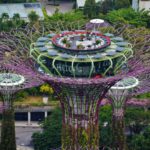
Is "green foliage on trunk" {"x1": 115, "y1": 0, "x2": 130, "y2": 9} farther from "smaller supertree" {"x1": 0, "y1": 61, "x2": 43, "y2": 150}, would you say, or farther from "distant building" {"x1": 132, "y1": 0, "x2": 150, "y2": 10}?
"smaller supertree" {"x1": 0, "y1": 61, "x2": 43, "y2": 150}

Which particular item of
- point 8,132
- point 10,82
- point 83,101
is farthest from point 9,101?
point 83,101

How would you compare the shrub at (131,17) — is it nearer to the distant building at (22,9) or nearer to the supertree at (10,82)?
the distant building at (22,9)

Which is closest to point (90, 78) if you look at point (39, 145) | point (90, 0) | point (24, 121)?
point (39, 145)

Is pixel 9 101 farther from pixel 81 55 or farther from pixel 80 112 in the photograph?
pixel 81 55

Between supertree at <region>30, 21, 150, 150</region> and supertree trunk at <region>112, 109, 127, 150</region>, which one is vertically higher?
supertree at <region>30, 21, 150, 150</region>

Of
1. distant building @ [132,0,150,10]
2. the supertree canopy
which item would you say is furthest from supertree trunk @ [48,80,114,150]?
distant building @ [132,0,150,10]

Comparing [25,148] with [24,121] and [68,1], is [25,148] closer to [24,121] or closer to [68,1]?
[24,121]

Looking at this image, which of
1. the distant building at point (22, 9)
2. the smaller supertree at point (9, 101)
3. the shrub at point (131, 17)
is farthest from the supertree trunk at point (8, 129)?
the shrub at point (131, 17)
